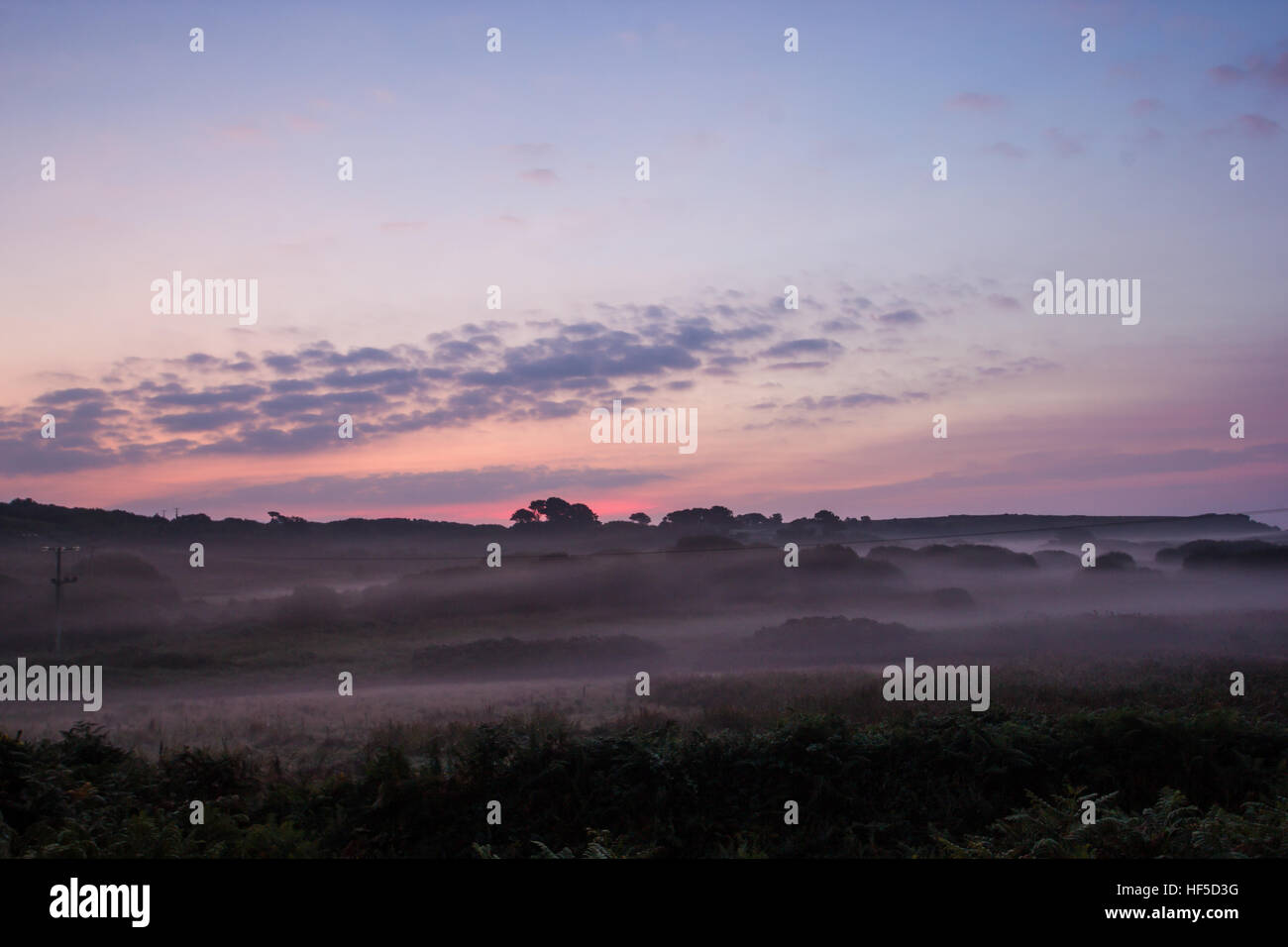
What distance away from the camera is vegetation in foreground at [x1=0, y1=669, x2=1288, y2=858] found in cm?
1283

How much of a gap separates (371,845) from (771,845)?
6.53 metres

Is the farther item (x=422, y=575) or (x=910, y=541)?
(x=910, y=541)

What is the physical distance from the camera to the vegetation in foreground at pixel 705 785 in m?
12.8

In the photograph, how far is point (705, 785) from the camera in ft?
48.0

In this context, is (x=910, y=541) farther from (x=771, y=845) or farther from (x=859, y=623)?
(x=771, y=845)

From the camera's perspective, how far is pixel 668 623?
69000mm

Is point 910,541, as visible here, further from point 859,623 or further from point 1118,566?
point 859,623

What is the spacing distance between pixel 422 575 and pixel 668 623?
30.3m
